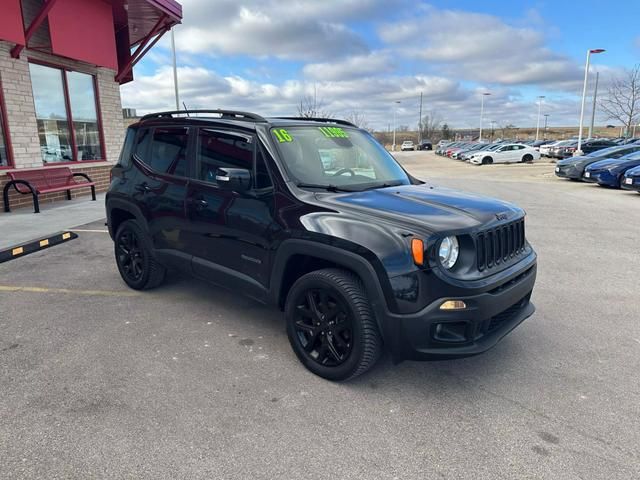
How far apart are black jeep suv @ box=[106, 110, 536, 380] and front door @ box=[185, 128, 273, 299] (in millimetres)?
12

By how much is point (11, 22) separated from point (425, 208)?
10075mm

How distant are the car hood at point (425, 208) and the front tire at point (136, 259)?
2376 millimetres

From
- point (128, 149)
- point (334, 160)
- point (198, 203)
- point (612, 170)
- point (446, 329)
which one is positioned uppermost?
point (128, 149)

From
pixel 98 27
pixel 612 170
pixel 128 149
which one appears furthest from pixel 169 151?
pixel 612 170

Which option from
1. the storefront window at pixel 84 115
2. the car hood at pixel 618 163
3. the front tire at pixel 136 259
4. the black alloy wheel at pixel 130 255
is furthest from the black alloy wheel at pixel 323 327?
the car hood at pixel 618 163

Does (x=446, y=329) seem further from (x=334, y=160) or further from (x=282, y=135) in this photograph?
(x=282, y=135)

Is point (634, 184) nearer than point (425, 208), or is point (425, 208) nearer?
point (425, 208)

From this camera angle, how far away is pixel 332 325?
125 inches

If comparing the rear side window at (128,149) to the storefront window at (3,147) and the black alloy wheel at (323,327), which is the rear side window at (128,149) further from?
the storefront window at (3,147)

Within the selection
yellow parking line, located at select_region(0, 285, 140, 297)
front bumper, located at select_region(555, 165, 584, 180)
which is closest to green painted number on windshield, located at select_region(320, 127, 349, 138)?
yellow parking line, located at select_region(0, 285, 140, 297)

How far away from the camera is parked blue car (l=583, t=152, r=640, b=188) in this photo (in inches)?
597

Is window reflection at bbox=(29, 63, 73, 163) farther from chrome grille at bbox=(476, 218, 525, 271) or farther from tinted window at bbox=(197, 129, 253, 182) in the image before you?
chrome grille at bbox=(476, 218, 525, 271)

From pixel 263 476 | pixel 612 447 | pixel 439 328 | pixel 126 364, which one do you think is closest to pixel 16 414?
pixel 126 364

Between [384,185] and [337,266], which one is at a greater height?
[384,185]
